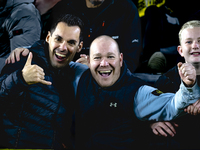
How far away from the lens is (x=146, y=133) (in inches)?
64.5

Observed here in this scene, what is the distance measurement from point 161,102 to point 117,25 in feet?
2.60

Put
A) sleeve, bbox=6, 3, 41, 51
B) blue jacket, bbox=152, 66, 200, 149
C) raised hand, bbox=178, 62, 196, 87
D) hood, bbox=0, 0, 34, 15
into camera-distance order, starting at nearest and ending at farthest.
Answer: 1. raised hand, bbox=178, 62, 196, 87
2. blue jacket, bbox=152, 66, 200, 149
3. sleeve, bbox=6, 3, 41, 51
4. hood, bbox=0, 0, 34, 15

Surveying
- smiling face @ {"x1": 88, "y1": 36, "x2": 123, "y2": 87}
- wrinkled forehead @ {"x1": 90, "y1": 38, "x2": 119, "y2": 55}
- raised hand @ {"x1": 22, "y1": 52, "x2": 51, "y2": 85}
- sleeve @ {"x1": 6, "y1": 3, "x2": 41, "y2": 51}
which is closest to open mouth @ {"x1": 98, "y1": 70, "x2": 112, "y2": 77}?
smiling face @ {"x1": 88, "y1": 36, "x2": 123, "y2": 87}

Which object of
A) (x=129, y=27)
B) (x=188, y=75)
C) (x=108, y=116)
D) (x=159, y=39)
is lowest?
(x=108, y=116)

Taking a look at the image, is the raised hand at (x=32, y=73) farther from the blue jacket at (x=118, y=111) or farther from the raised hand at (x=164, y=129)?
the raised hand at (x=164, y=129)

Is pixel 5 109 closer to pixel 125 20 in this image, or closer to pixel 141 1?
pixel 125 20

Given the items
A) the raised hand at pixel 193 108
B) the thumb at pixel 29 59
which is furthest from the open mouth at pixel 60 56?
the raised hand at pixel 193 108

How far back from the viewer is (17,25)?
6.54 feet

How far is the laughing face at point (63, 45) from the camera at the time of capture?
181 cm

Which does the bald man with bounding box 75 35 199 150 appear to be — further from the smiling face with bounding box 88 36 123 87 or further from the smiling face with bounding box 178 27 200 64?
the smiling face with bounding box 178 27 200 64

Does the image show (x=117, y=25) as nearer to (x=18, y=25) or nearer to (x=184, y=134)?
(x=18, y=25)

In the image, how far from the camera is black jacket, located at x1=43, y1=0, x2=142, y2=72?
6.06 ft

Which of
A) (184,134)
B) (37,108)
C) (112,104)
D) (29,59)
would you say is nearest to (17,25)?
(29,59)

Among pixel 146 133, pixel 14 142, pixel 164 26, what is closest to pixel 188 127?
pixel 146 133
